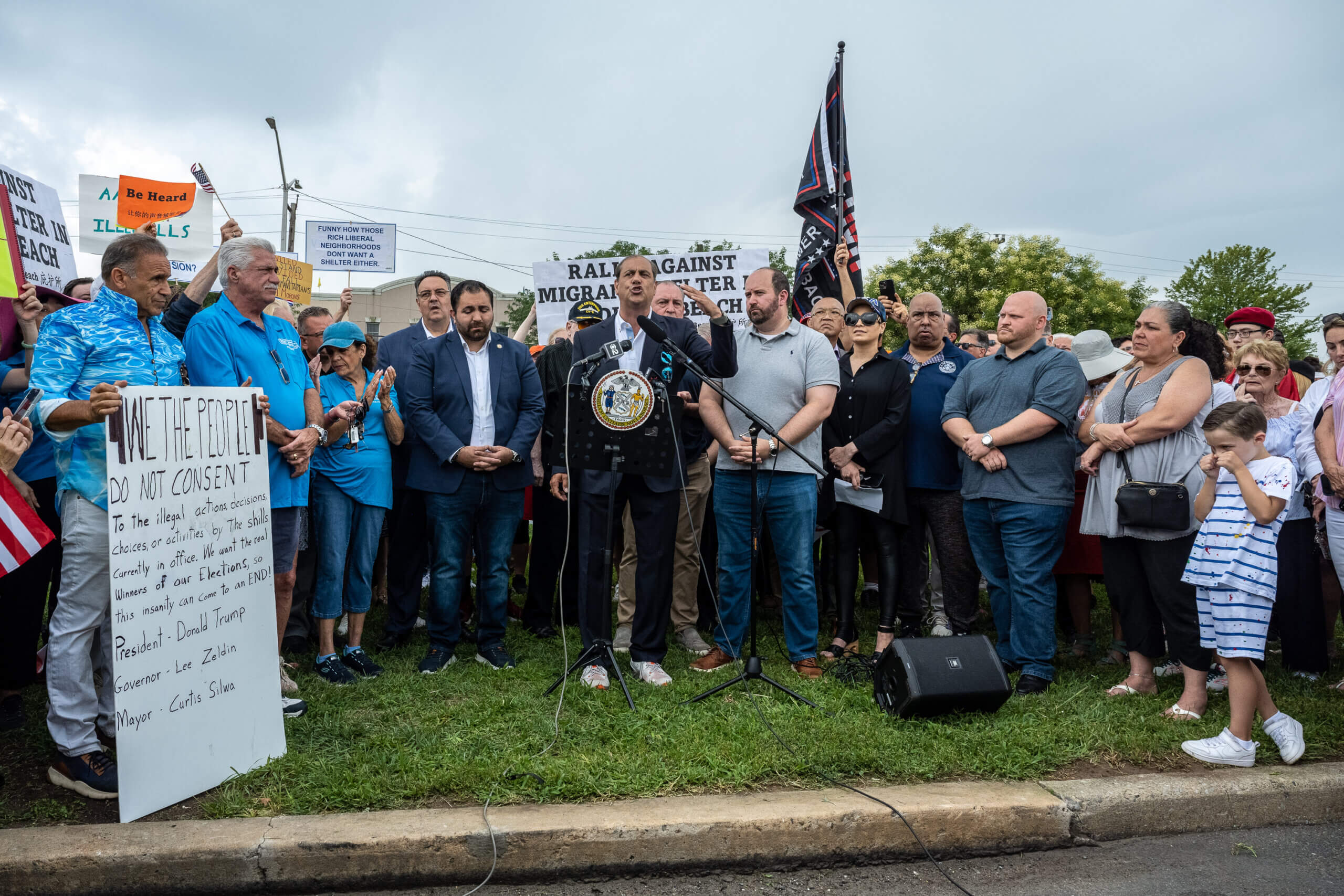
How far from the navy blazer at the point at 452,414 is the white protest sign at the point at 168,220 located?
6072mm

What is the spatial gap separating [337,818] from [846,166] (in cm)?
712

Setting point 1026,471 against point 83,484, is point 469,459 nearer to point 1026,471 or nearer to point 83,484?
point 83,484

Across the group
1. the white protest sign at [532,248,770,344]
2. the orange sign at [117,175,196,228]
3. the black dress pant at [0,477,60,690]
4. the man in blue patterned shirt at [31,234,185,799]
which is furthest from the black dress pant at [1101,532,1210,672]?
the orange sign at [117,175,196,228]

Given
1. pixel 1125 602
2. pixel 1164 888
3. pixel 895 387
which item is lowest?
pixel 1164 888

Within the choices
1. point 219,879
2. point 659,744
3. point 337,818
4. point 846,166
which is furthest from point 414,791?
point 846,166

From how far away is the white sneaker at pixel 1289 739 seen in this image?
12.5 ft

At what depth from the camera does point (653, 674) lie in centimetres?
494

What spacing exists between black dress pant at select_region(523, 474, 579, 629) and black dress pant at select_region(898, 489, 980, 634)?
234 cm

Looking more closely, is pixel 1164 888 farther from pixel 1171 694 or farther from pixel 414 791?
pixel 414 791

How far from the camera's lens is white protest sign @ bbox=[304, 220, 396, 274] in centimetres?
1147

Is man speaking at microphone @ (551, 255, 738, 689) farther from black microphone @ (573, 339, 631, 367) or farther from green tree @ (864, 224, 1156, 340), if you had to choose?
green tree @ (864, 224, 1156, 340)

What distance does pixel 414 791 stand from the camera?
11.1 feet

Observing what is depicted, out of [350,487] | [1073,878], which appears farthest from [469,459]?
[1073,878]

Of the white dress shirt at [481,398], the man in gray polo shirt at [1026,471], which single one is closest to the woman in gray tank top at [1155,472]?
the man in gray polo shirt at [1026,471]
